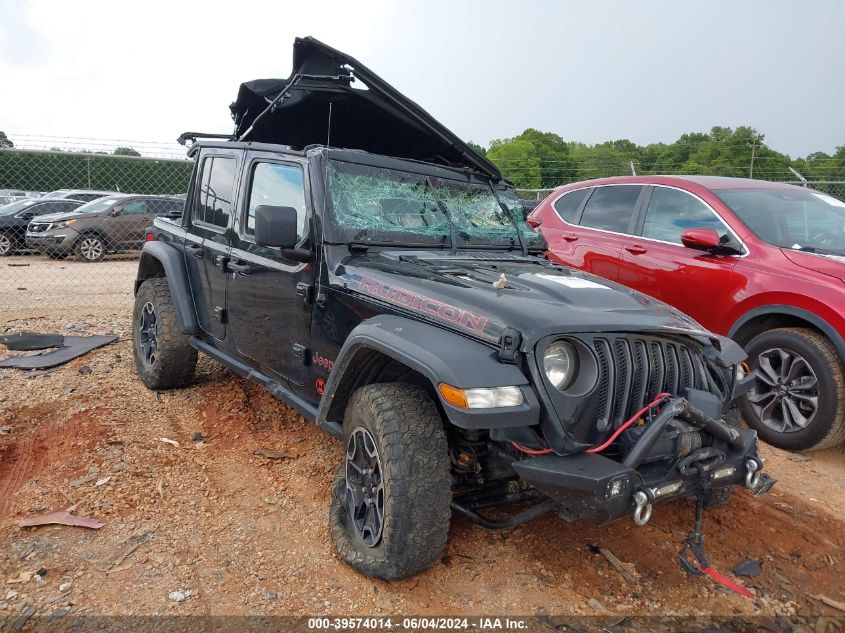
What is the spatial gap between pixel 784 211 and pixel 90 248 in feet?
43.7

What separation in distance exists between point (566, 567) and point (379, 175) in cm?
230

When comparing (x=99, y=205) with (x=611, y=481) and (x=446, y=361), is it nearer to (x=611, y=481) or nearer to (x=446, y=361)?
(x=446, y=361)

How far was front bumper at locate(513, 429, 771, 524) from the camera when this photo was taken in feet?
7.21

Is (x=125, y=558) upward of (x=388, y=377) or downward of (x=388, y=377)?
downward

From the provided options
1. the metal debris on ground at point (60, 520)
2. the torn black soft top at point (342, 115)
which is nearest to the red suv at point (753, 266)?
the torn black soft top at point (342, 115)

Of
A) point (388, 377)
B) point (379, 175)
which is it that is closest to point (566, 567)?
point (388, 377)

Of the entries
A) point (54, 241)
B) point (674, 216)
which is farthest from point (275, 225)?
point (54, 241)

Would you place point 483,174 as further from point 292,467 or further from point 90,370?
point 90,370

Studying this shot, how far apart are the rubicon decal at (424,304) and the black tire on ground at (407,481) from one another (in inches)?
14.1

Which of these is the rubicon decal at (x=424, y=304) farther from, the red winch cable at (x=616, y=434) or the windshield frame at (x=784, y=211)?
the windshield frame at (x=784, y=211)

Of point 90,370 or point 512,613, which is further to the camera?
point 90,370

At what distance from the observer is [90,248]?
44.7 feet

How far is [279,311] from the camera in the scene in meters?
3.58

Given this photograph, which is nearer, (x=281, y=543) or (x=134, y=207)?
(x=281, y=543)
